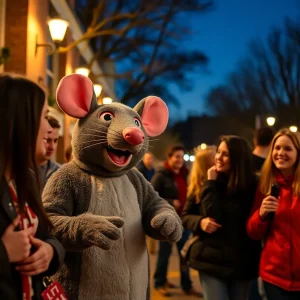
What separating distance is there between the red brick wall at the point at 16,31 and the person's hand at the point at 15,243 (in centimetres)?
885

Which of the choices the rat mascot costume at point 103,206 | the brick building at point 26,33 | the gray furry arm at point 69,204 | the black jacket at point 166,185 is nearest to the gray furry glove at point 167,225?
the rat mascot costume at point 103,206

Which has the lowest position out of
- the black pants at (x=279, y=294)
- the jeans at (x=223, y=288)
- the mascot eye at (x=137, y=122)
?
the jeans at (x=223, y=288)

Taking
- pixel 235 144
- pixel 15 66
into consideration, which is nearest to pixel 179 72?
pixel 15 66

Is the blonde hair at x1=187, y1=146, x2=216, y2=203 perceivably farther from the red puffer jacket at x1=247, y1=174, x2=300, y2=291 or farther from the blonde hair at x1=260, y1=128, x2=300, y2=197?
the red puffer jacket at x1=247, y1=174, x2=300, y2=291

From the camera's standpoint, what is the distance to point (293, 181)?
12.3ft

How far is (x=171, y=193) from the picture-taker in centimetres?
700

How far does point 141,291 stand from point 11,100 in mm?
1526

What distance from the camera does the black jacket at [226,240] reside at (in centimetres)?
387

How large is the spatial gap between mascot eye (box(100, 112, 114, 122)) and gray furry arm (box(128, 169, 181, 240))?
387mm

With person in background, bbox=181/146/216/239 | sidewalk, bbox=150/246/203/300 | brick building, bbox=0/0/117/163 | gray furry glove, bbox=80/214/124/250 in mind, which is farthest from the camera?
brick building, bbox=0/0/117/163

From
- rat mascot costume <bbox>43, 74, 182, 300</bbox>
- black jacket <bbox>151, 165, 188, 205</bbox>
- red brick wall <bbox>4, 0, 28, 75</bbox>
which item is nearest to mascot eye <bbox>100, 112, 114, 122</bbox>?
rat mascot costume <bbox>43, 74, 182, 300</bbox>

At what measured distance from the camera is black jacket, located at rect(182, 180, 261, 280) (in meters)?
3.87

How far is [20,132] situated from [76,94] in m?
1.22

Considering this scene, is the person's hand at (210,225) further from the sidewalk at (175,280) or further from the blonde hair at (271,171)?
the sidewalk at (175,280)
